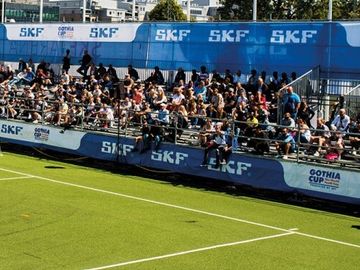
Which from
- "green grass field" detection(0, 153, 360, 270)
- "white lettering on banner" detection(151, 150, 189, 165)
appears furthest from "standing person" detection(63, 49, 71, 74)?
"green grass field" detection(0, 153, 360, 270)

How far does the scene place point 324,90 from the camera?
936 inches

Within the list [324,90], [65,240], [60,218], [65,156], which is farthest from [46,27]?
[65,240]

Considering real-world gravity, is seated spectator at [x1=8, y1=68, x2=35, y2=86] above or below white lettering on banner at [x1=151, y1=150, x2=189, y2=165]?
above

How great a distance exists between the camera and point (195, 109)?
2277 centimetres

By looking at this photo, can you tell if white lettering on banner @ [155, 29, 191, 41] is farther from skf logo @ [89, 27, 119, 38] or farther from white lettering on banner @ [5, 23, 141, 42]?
skf logo @ [89, 27, 119, 38]

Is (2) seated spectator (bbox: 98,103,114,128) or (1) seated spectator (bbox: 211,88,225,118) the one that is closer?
(1) seated spectator (bbox: 211,88,225,118)

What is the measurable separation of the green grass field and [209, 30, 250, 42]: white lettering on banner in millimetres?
8331

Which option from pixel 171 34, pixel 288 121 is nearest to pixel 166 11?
pixel 171 34

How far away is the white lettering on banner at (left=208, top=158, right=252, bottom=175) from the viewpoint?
19.3 metres

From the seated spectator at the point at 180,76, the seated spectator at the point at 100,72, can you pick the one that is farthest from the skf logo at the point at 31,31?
the seated spectator at the point at 180,76

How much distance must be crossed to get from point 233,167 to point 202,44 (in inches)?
355

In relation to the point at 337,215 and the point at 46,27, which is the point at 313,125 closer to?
the point at 337,215

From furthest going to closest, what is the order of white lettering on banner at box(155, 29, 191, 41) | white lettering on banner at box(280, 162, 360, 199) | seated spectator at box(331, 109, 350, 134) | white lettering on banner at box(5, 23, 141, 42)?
1. white lettering on banner at box(5, 23, 141, 42)
2. white lettering on banner at box(155, 29, 191, 41)
3. seated spectator at box(331, 109, 350, 134)
4. white lettering on banner at box(280, 162, 360, 199)

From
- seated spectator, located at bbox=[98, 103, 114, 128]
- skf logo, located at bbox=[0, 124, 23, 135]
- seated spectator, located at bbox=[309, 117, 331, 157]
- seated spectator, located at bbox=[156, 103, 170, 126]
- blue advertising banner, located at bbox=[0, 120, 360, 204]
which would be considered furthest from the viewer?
skf logo, located at bbox=[0, 124, 23, 135]
